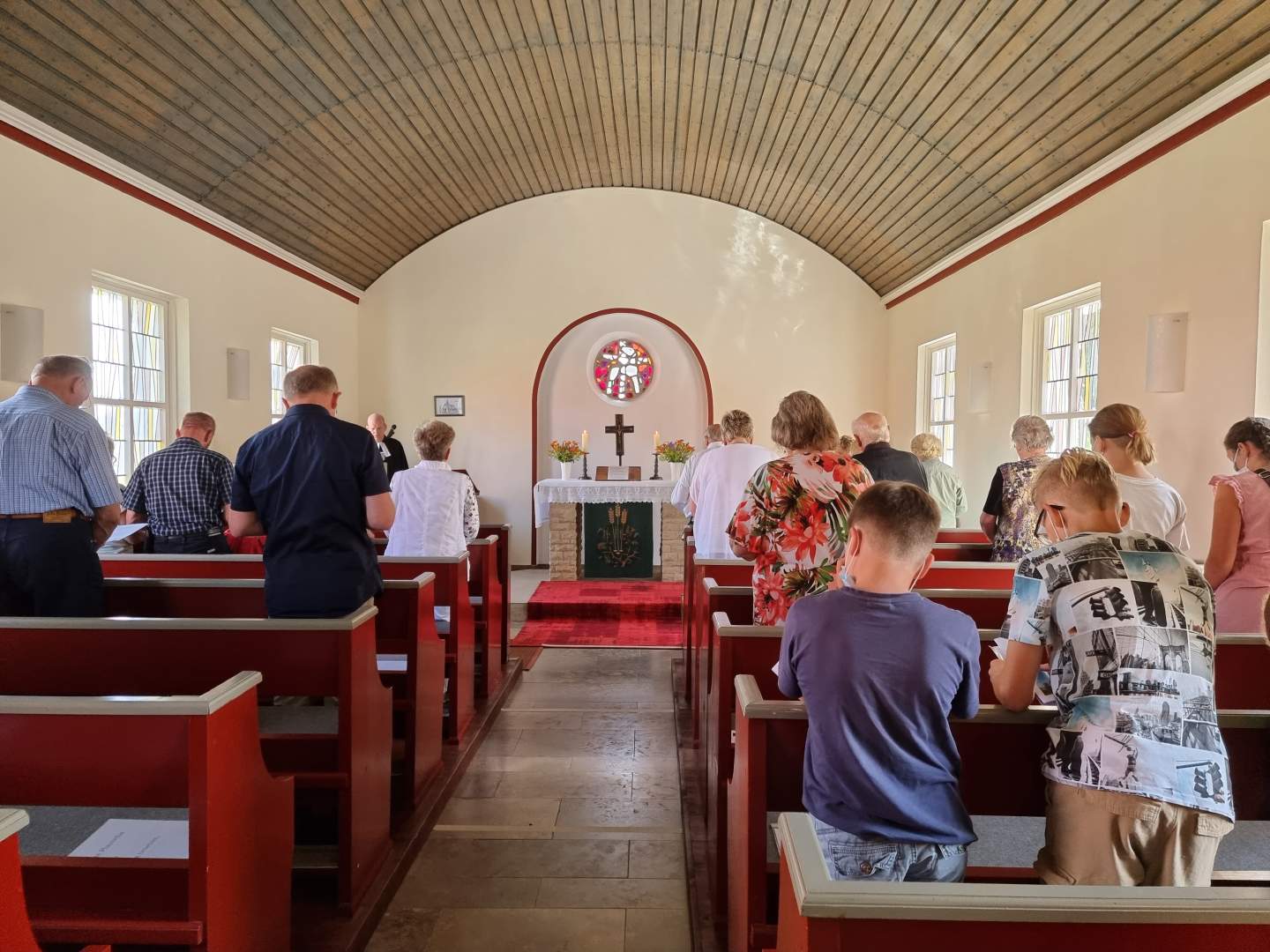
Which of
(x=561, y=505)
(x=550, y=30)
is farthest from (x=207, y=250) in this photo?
(x=561, y=505)

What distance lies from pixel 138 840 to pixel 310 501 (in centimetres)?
114

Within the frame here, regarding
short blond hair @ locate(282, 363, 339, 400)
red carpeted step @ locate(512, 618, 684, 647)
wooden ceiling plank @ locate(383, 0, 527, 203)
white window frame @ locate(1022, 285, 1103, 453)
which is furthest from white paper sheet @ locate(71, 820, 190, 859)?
white window frame @ locate(1022, 285, 1103, 453)

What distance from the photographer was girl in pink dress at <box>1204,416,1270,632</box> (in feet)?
10.1

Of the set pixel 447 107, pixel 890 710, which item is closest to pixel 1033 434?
pixel 890 710

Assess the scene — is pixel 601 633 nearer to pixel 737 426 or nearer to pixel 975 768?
pixel 737 426

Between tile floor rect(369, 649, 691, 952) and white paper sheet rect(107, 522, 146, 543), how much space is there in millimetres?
2201

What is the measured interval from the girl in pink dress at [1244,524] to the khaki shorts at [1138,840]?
1.73 meters

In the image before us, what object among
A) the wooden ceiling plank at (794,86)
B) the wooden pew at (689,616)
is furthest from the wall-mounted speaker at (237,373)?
the wooden ceiling plank at (794,86)

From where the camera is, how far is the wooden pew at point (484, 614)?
545 cm

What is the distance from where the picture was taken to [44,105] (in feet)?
16.6

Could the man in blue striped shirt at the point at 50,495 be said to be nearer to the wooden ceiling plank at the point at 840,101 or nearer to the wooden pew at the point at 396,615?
the wooden pew at the point at 396,615

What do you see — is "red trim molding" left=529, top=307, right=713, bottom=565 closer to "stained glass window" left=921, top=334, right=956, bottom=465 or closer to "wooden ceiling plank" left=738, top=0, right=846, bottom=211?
"wooden ceiling plank" left=738, top=0, right=846, bottom=211

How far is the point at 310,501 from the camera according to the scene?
3109mm

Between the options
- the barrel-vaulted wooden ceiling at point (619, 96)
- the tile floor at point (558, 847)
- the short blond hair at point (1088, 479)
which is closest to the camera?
the short blond hair at point (1088, 479)
